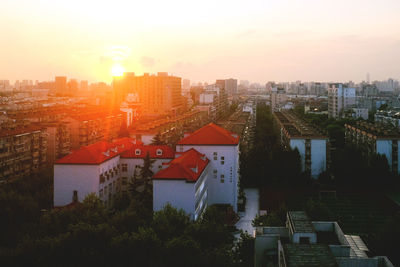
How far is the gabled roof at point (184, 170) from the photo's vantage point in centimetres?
948

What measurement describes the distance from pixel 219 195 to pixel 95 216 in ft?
15.8

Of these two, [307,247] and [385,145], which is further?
[385,145]

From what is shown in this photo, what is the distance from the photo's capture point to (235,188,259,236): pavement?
10773mm

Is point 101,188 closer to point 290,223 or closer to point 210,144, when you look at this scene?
point 210,144

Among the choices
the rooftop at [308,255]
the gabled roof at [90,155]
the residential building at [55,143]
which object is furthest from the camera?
the residential building at [55,143]

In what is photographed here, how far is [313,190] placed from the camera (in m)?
14.6

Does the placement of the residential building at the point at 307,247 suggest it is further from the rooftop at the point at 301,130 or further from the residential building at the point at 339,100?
the residential building at the point at 339,100

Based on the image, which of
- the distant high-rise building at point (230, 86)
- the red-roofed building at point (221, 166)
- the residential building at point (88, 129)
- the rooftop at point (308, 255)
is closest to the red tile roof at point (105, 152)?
the red-roofed building at point (221, 166)

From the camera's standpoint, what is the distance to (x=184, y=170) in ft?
31.5

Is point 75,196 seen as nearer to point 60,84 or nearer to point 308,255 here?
point 308,255

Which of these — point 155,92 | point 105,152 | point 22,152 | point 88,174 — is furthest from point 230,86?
point 88,174

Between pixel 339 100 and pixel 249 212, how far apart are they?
97.5 feet

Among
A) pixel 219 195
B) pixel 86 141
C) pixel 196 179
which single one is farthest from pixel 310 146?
pixel 86 141

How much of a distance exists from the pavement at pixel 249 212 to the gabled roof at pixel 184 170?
1.85m
